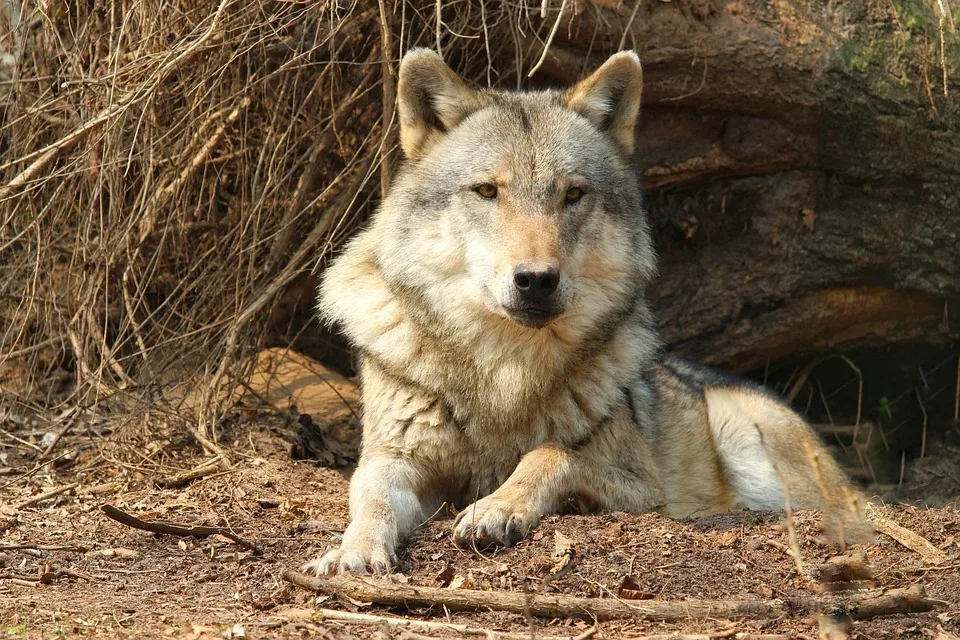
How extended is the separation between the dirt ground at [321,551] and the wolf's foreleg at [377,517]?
0.11 m

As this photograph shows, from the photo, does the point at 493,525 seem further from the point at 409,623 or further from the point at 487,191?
the point at 487,191

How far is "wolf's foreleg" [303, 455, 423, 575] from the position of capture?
3555 mm

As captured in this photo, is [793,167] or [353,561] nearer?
[353,561]

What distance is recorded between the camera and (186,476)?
5.30 m

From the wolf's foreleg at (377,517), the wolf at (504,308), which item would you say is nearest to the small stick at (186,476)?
the wolf at (504,308)

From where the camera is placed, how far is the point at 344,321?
475cm

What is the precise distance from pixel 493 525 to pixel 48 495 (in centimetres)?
271

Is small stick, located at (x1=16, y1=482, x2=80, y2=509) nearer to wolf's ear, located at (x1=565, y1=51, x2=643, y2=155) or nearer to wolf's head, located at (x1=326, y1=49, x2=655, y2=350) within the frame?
wolf's head, located at (x1=326, y1=49, x2=655, y2=350)

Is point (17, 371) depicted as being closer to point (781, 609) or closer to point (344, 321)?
point (344, 321)

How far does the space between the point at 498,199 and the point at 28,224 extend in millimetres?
3391

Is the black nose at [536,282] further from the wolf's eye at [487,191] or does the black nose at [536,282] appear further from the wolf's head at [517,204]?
the wolf's eye at [487,191]

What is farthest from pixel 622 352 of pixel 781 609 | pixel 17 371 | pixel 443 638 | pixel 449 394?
pixel 17 371

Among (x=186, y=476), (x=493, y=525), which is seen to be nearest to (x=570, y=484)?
(x=493, y=525)

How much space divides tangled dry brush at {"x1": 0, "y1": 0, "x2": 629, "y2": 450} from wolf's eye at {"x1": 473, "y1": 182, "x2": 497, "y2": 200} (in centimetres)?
149
